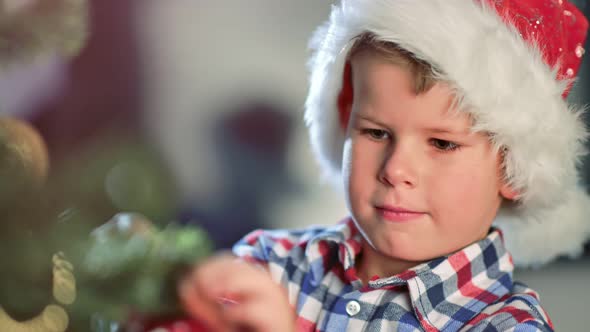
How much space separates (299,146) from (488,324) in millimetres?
1054

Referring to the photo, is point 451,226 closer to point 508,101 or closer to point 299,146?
point 508,101

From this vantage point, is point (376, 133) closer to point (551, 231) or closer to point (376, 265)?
point (376, 265)

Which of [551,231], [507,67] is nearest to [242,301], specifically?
[507,67]

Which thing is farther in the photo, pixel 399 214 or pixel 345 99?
pixel 345 99

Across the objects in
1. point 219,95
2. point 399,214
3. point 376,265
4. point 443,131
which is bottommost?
point 219,95

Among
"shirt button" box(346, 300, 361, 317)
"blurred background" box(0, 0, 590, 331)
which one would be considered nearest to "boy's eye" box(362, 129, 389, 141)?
"shirt button" box(346, 300, 361, 317)

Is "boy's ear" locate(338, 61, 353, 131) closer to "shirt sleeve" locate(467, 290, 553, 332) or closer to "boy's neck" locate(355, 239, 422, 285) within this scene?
"boy's neck" locate(355, 239, 422, 285)

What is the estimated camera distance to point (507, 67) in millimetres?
770

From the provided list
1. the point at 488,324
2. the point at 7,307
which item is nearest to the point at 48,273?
the point at 7,307

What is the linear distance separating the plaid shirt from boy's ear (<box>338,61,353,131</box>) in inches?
6.4

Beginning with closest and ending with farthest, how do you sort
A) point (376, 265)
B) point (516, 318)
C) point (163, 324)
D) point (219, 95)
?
point (163, 324)
point (516, 318)
point (376, 265)
point (219, 95)

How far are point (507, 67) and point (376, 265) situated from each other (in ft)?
1.03

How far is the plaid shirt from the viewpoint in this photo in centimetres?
79

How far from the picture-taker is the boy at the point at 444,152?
30.3 inches
